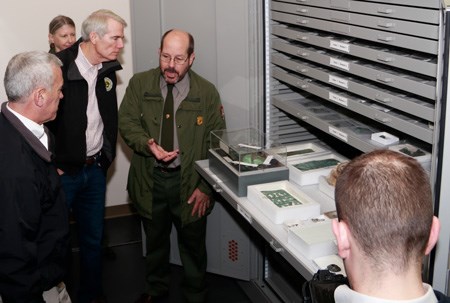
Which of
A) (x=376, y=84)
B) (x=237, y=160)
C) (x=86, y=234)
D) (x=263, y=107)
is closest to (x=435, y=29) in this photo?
(x=376, y=84)

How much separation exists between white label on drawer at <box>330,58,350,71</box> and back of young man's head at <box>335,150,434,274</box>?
1.33m

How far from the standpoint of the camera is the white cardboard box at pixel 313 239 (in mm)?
2334

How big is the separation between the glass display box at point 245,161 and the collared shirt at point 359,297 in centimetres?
145

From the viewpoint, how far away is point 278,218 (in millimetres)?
2625

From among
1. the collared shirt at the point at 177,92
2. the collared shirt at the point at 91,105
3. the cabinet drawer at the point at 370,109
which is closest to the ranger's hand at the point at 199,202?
the collared shirt at the point at 177,92

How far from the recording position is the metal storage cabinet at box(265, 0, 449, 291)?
2227mm

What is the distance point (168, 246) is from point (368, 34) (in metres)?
2.15

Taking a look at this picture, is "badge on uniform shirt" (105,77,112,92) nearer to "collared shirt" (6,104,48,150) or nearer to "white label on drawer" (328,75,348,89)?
"collared shirt" (6,104,48,150)

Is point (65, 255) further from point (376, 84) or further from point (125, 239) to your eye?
point (125, 239)

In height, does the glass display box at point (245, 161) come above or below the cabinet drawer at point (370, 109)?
below

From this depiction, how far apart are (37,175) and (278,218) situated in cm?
107

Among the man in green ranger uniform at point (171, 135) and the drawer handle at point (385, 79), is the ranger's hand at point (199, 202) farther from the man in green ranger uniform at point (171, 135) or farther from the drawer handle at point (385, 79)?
the drawer handle at point (385, 79)

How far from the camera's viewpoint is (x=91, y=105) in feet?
12.0

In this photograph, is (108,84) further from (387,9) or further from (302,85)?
(387,9)
